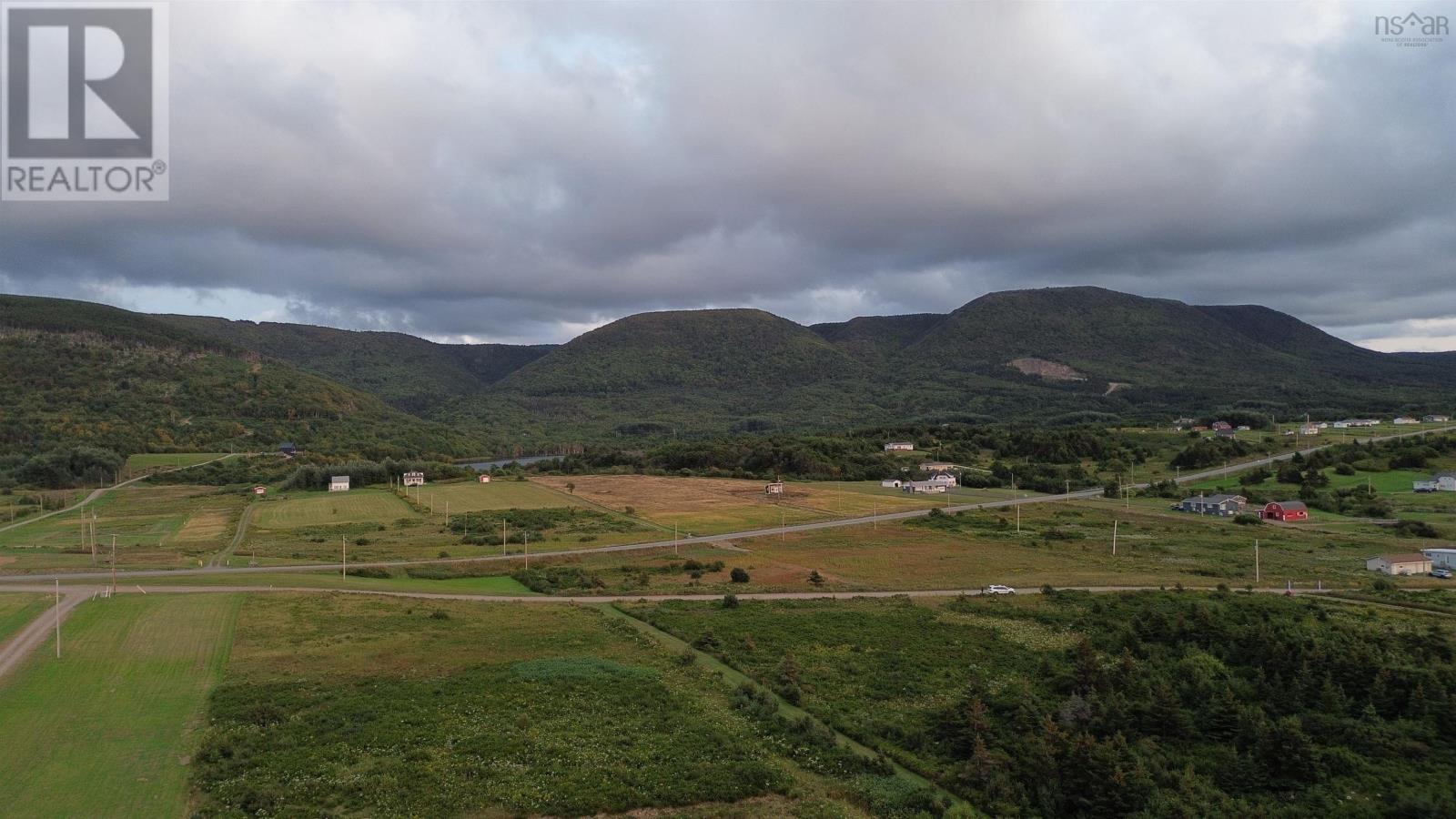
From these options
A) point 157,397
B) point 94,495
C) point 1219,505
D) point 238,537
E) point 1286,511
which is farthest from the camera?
point 157,397

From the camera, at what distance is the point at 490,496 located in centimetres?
9544

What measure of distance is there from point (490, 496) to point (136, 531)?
3506 centimetres

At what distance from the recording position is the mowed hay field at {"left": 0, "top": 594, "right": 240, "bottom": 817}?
2025 centimetres

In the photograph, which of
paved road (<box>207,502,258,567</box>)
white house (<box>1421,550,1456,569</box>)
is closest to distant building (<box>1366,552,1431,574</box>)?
white house (<box>1421,550,1456,569</box>)

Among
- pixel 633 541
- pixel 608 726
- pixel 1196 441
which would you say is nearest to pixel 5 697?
pixel 608 726

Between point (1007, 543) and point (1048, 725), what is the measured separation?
43847 millimetres

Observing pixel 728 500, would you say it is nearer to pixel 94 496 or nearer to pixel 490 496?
pixel 490 496

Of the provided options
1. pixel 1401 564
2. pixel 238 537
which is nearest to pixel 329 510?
pixel 238 537

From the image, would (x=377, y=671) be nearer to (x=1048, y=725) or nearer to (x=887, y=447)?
(x=1048, y=725)

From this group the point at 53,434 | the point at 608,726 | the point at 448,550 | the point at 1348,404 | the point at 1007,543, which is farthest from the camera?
the point at 1348,404

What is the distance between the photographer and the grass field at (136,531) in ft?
178

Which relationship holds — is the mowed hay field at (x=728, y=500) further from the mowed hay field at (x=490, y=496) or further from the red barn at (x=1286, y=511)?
the red barn at (x=1286, y=511)

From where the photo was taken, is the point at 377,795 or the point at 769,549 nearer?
the point at 377,795

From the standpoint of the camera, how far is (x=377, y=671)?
31.1 meters
